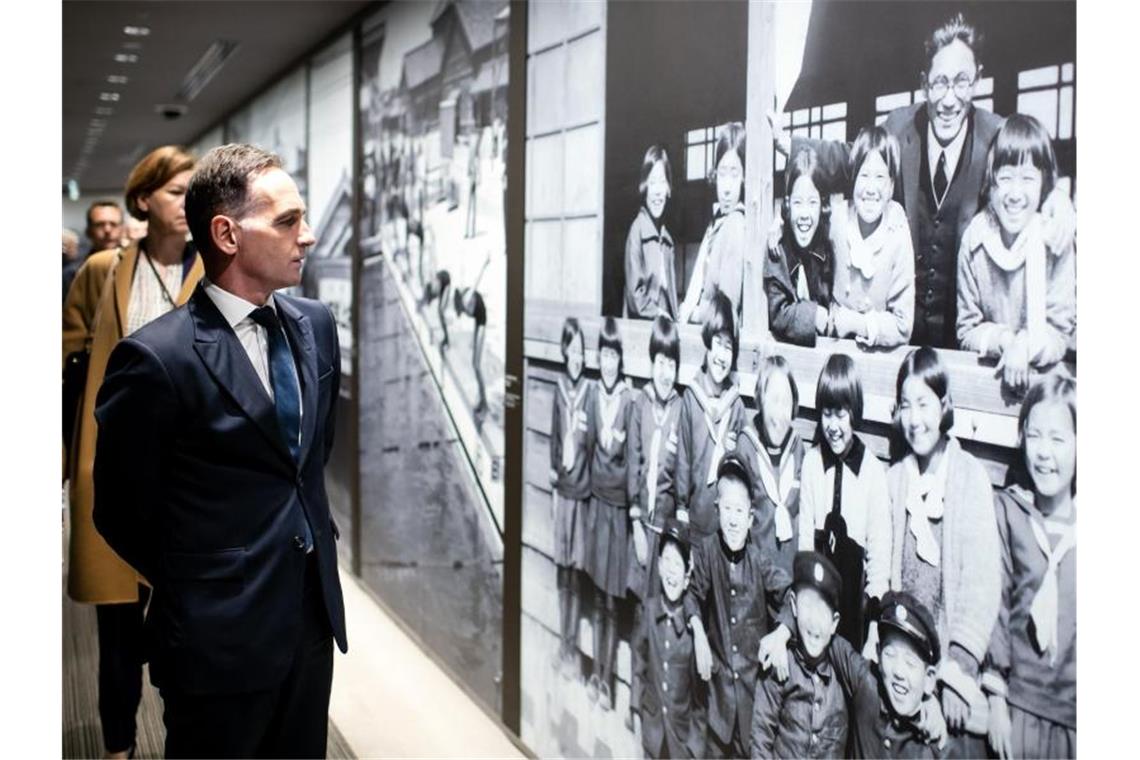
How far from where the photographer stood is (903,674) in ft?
6.35

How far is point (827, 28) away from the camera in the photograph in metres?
2.08

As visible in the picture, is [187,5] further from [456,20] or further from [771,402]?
[771,402]

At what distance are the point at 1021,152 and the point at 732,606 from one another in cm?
112

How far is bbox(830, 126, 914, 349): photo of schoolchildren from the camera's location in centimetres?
193

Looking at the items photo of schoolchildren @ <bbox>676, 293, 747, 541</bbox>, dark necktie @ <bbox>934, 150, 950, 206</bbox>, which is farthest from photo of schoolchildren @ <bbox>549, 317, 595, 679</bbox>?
dark necktie @ <bbox>934, 150, 950, 206</bbox>

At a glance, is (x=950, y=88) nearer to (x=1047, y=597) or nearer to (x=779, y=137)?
(x=779, y=137)

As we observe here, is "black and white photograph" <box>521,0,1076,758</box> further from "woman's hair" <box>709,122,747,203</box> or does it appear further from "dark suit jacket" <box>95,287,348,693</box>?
"dark suit jacket" <box>95,287,348,693</box>

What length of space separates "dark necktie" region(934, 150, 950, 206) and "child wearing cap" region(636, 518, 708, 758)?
102 centimetres

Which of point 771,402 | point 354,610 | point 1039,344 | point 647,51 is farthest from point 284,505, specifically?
point 354,610

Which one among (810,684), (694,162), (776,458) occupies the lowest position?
(810,684)

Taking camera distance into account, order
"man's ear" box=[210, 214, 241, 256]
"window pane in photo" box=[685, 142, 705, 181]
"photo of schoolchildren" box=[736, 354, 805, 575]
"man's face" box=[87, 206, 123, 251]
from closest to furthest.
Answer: "man's ear" box=[210, 214, 241, 256] < "photo of schoolchildren" box=[736, 354, 805, 575] < "window pane in photo" box=[685, 142, 705, 181] < "man's face" box=[87, 206, 123, 251]

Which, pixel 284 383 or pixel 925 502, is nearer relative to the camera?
pixel 925 502

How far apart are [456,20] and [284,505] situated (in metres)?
2.56

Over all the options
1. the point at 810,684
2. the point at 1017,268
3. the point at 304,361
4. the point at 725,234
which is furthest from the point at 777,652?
the point at 304,361
